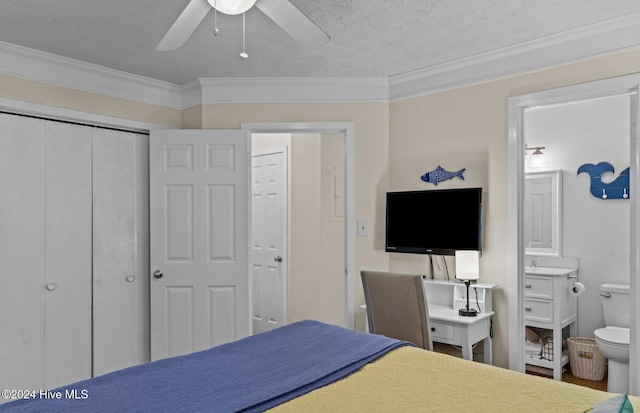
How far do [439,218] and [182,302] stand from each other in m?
2.07

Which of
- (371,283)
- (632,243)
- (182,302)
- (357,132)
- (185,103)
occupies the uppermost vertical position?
(185,103)

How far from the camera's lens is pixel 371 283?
3.13m

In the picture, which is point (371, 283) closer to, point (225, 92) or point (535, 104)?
point (535, 104)

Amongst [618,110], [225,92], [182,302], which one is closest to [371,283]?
[182,302]

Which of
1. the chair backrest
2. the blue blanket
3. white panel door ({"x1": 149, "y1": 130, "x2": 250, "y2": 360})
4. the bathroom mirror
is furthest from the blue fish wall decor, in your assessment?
the blue blanket

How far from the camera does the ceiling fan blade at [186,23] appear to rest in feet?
5.52

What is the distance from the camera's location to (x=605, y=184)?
419 cm

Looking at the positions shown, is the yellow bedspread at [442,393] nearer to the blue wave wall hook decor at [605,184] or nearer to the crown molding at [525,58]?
the crown molding at [525,58]

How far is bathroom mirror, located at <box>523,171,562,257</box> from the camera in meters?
4.46

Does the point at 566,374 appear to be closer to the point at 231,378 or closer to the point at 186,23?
the point at 231,378

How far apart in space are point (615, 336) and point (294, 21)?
3.37 m

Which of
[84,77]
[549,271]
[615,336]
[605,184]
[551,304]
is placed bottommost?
[615,336]

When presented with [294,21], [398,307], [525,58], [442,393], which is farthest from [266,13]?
[525,58]

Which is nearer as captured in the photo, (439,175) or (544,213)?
(439,175)
